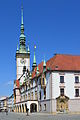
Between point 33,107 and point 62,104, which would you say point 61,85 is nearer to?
point 62,104

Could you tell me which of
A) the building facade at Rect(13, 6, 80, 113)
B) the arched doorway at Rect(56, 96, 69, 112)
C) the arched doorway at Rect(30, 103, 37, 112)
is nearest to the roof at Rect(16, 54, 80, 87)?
the building facade at Rect(13, 6, 80, 113)

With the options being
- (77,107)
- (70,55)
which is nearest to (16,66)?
(70,55)

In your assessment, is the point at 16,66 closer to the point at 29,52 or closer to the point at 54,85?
the point at 29,52

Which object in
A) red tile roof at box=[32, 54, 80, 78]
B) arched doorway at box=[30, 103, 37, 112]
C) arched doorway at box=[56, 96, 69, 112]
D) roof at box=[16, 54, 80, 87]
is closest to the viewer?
arched doorway at box=[56, 96, 69, 112]

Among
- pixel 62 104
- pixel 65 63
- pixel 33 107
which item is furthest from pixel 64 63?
pixel 33 107

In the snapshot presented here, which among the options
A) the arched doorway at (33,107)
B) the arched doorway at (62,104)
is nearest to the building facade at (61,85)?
the arched doorway at (62,104)

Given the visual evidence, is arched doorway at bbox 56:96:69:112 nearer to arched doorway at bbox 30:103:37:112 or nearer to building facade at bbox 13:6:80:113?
→ building facade at bbox 13:6:80:113

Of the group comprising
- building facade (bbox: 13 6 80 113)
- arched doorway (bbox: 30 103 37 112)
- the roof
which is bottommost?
arched doorway (bbox: 30 103 37 112)

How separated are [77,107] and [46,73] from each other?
8.93 m

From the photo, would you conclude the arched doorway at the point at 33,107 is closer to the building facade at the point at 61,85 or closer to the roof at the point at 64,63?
the building facade at the point at 61,85

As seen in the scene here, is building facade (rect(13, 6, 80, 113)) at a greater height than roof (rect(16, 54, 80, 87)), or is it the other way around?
roof (rect(16, 54, 80, 87))

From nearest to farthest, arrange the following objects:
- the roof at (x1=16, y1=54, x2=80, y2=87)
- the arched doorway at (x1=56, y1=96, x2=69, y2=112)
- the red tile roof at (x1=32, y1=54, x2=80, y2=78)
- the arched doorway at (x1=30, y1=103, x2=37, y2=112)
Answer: the arched doorway at (x1=56, y1=96, x2=69, y2=112)
the roof at (x1=16, y1=54, x2=80, y2=87)
the red tile roof at (x1=32, y1=54, x2=80, y2=78)
the arched doorway at (x1=30, y1=103, x2=37, y2=112)

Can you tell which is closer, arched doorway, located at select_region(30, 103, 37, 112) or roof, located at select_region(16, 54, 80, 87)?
roof, located at select_region(16, 54, 80, 87)

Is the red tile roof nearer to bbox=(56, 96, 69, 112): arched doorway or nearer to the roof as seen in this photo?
the roof
